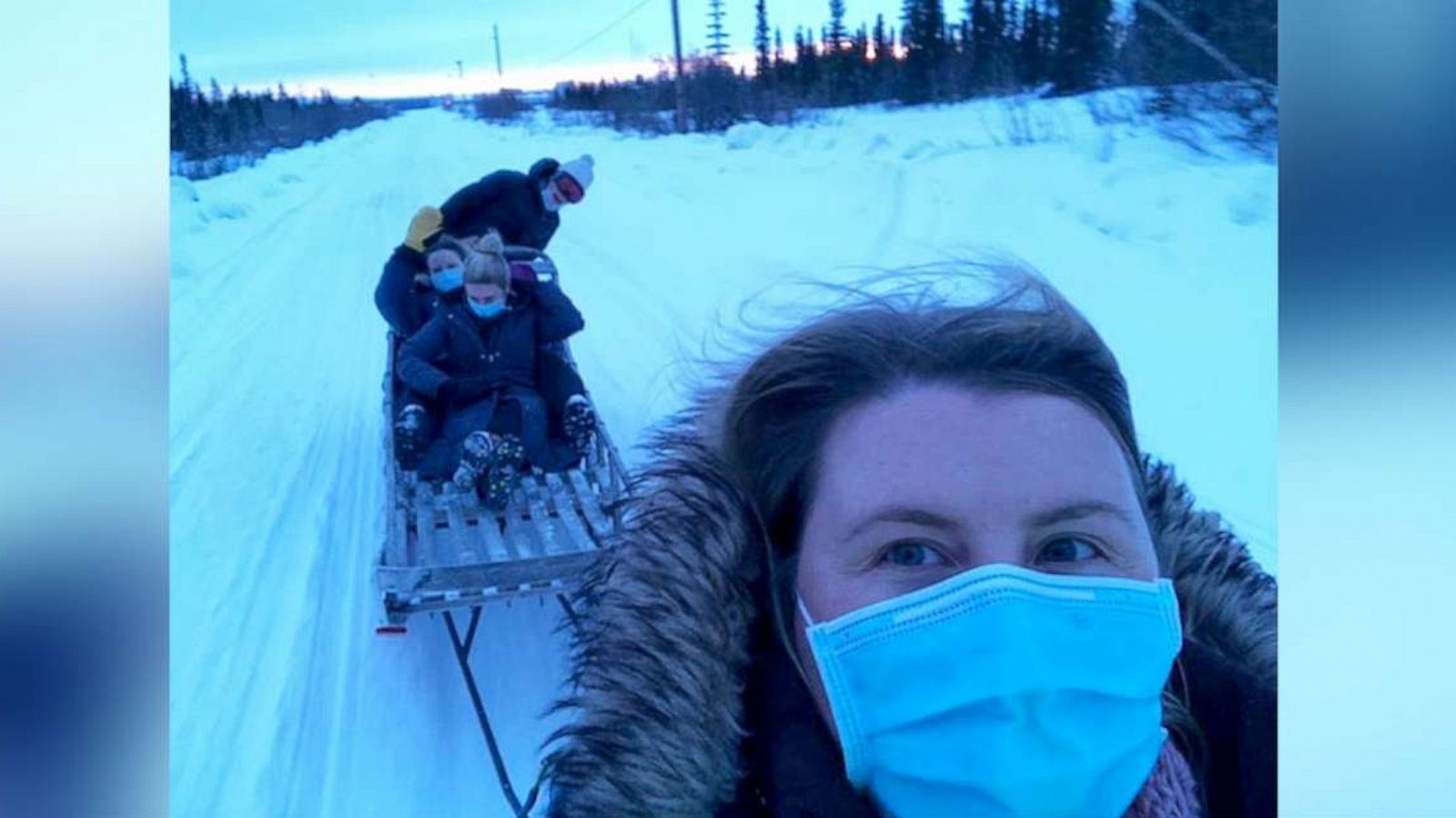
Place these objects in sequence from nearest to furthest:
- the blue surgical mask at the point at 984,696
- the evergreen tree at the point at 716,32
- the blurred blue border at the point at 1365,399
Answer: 1. the blue surgical mask at the point at 984,696
2. the evergreen tree at the point at 716,32
3. the blurred blue border at the point at 1365,399

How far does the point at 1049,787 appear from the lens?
188 centimetres

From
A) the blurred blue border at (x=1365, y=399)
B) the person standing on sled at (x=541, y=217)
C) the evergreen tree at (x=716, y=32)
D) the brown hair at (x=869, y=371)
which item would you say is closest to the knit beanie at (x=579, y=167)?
the person standing on sled at (x=541, y=217)

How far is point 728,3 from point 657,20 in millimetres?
94

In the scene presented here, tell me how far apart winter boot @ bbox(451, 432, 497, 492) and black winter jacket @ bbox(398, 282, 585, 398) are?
0.07m

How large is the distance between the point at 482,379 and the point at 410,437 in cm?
11

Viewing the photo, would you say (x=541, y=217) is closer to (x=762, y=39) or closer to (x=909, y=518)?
(x=762, y=39)

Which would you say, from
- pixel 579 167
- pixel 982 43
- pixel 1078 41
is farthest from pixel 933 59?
pixel 579 167

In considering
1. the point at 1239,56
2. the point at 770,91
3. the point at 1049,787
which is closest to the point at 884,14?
the point at 770,91

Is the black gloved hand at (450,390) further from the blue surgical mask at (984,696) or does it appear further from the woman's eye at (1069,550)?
the woman's eye at (1069,550)

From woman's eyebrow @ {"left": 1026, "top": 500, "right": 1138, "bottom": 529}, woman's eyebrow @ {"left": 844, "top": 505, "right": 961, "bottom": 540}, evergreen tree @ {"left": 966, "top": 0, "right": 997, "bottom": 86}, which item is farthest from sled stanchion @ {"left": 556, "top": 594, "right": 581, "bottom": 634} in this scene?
evergreen tree @ {"left": 966, "top": 0, "right": 997, "bottom": 86}

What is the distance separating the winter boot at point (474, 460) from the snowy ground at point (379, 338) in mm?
107

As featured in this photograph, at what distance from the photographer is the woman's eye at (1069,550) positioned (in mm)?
1917

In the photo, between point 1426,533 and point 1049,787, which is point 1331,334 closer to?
point 1426,533

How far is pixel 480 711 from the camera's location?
1916mm
